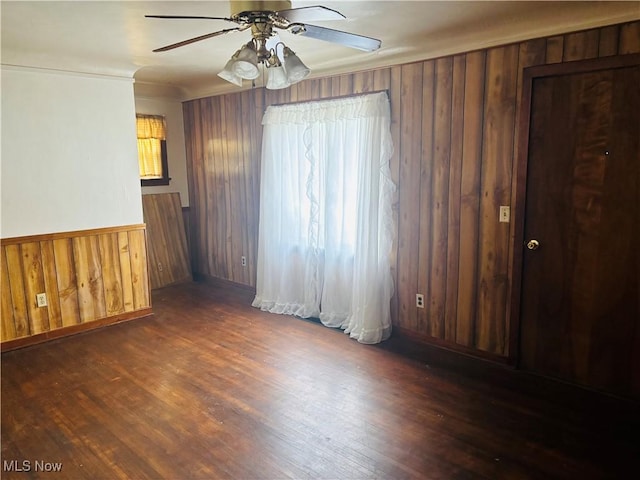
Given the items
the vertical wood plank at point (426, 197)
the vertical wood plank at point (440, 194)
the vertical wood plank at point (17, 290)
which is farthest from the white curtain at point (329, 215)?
the vertical wood plank at point (17, 290)

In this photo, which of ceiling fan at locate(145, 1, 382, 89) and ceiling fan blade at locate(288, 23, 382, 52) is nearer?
ceiling fan at locate(145, 1, 382, 89)

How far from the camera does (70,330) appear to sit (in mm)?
3947

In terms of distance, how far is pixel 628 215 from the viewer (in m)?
2.55

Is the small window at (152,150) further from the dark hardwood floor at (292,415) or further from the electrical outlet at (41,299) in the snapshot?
the dark hardwood floor at (292,415)

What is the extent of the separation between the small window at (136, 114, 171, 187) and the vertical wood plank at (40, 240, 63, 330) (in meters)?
1.72

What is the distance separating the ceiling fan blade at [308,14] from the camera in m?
1.76

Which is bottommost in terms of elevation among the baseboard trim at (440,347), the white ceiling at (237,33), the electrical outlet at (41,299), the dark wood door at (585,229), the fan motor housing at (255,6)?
the baseboard trim at (440,347)

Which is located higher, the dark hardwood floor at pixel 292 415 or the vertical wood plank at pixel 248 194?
the vertical wood plank at pixel 248 194


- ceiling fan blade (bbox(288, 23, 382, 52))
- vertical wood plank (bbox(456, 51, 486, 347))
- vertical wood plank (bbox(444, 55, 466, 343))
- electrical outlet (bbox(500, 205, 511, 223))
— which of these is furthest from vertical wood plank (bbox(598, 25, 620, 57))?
ceiling fan blade (bbox(288, 23, 382, 52))

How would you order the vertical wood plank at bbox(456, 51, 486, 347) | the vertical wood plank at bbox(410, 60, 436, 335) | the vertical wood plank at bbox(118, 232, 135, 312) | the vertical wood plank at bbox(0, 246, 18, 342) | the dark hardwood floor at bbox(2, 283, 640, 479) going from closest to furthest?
1. the dark hardwood floor at bbox(2, 283, 640, 479)
2. the vertical wood plank at bbox(456, 51, 486, 347)
3. the vertical wood plank at bbox(410, 60, 436, 335)
4. the vertical wood plank at bbox(0, 246, 18, 342)
5. the vertical wood plank at bbox(118, 232, 135, 312)

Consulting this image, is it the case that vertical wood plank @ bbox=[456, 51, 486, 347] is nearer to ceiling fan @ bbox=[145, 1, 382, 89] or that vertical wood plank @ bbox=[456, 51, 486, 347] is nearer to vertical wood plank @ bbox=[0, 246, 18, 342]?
ceiling fan @ bbox=[145, 1, 382, 89]

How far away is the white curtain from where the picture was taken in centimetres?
363

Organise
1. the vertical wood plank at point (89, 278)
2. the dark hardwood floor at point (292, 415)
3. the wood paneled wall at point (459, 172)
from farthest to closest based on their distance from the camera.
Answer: the vertical wood plank at point (89, 278), the wood paneled wall at point (459, 172), the dark hardwood floor at point (292, 415)

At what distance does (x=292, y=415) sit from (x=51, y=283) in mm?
2579
